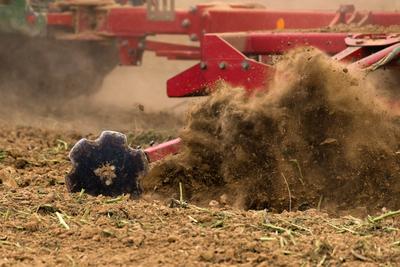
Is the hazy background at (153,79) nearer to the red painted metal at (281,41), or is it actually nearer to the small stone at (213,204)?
the red painted metal at (281,41)

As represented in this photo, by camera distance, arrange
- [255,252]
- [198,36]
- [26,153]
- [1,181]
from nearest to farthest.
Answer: [255,252] < [1,181] < [26,153] < [198,36]

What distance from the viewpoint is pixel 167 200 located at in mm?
4828

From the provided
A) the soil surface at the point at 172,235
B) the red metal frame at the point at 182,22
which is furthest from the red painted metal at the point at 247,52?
the red metal frame at the point at 182,22

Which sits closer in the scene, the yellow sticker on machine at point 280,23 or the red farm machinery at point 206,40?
the red farm machinery at point 206,40

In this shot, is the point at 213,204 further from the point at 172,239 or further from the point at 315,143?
the point at 172,239

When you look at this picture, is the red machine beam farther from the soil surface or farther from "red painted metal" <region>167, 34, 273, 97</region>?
the soil surface

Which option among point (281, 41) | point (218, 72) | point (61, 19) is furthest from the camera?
point (61, 19)

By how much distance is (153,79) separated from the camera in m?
12.3

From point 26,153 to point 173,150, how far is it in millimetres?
1534

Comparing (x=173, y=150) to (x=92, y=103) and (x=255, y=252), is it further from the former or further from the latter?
(x=92, y=103)

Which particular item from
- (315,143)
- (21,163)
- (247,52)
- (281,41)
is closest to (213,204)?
(315,143)

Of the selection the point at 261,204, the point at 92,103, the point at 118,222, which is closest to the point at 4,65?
the point at 92,103

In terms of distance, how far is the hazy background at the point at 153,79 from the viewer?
11.2 metres

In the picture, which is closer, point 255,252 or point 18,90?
point 255,252
